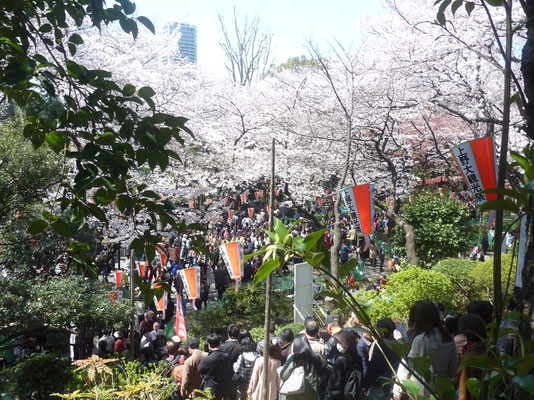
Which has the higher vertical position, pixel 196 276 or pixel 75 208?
pixel 75 208

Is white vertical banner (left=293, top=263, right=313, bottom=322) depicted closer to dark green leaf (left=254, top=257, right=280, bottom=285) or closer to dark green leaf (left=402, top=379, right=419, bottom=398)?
dark green leaf (left=402, top=379, right=419, bottom=398)

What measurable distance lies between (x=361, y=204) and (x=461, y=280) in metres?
2.62

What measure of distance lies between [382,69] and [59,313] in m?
9.51

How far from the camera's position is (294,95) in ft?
56.3

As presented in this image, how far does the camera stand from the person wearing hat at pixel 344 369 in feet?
14.5

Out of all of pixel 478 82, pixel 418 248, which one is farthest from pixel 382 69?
pixel 418 248

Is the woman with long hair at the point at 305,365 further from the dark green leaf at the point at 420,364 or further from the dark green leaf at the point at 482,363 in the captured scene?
the dark green leaf at the point at 482,363

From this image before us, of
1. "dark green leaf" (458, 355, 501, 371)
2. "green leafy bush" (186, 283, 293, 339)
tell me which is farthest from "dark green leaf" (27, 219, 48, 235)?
"green leafy bush" (186, 283, 293, 339)

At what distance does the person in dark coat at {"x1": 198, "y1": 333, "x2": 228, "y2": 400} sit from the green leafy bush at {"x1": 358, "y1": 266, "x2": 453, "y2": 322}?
243 centimetres

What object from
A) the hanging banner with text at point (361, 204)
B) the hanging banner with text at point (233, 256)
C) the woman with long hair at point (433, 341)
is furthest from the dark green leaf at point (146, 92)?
the hanging banner with text at point (233, 256)

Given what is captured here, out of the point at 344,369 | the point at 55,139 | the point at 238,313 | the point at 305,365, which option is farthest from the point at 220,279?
the point at 55,139

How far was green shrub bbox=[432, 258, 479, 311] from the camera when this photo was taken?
26.7ft

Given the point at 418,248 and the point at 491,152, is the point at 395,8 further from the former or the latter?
the point at 491,152

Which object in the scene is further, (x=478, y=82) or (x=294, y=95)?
(x=294, y=95)
